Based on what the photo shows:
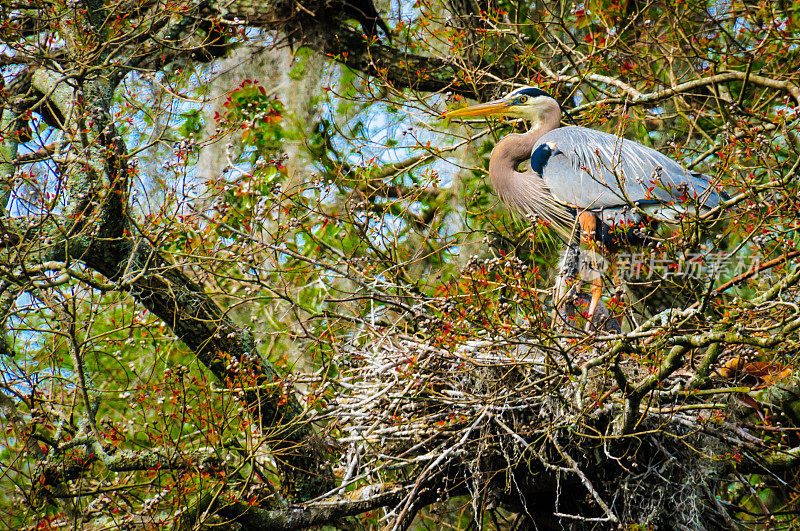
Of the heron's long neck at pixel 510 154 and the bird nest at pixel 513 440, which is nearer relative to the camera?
the bird nest at pixel 513 440

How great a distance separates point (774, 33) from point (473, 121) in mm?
2133

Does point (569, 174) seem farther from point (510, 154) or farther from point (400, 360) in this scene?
point (400, 360)

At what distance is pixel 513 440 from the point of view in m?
3.48

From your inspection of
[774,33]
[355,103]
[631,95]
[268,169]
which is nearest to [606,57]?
[631,95]

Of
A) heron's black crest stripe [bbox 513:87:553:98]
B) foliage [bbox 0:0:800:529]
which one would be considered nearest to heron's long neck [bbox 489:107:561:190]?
heron's black crest stripe [bbox 513:87:553:98]

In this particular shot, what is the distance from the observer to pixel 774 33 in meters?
3.59

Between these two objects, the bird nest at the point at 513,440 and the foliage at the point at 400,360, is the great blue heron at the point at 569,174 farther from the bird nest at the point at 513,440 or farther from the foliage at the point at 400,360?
the bird nest at the point at 513,440

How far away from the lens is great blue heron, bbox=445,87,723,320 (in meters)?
4.35

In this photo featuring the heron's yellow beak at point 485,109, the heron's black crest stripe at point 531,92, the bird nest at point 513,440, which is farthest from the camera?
the heron's yellow beak at point 485,109

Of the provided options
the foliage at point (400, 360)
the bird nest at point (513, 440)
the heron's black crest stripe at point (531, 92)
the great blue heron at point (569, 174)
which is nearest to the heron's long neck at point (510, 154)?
the great blue heron at point (569, 174)

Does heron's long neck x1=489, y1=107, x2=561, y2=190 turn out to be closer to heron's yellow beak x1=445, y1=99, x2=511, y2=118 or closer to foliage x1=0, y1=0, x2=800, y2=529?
heron's yellow beak x1=445, y1=99, x2=511, y2=118

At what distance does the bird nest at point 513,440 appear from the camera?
10.8 ft

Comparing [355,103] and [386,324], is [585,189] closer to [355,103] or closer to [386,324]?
[386,324]

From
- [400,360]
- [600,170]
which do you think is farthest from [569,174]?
[400,360]
